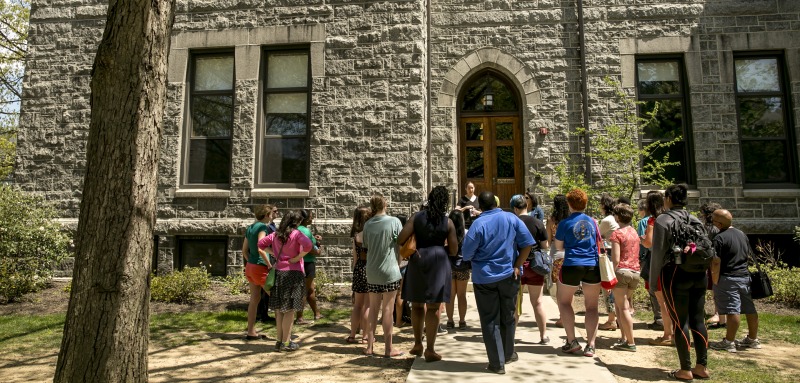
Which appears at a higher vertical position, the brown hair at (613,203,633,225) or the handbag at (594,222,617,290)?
the brown hair at (613,203,633,225)

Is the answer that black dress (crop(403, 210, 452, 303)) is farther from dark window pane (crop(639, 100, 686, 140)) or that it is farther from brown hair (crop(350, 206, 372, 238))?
dark window pane (crop(639, 100, 686, 140))

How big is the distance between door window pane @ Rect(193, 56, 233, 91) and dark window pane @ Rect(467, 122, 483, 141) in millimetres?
5676

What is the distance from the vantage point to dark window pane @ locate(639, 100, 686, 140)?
10.8 metres

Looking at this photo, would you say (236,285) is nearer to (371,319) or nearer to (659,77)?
(371,319)

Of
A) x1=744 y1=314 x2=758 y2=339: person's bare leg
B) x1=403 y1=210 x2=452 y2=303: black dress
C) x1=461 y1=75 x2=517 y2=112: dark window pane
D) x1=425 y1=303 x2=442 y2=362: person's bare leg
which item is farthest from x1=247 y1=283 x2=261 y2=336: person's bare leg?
x1=461 y1=75 x2=517 y2=112: dark window pane

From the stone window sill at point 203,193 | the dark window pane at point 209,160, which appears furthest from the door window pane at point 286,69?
the stone window sill at point 203,193

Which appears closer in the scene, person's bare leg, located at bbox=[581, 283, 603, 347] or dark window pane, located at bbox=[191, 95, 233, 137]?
person's bare leg, located at bbox=[581, 283, 603, 347]

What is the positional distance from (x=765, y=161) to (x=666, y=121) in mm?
2161

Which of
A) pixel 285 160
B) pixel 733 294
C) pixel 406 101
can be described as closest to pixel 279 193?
pixel 285 160

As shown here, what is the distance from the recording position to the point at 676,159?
10.8m

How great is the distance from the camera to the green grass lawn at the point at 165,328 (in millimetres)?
6389

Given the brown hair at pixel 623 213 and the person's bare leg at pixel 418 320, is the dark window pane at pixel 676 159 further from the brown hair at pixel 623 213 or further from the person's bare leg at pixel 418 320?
the person's bare leg at pixel 418 320

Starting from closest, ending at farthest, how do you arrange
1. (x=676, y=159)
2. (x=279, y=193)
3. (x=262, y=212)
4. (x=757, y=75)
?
(x=262, y=212) < (x=279, y=193) < (x=757, y=75) < (x=676, y=159)

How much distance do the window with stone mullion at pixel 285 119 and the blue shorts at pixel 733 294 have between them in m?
7.72
